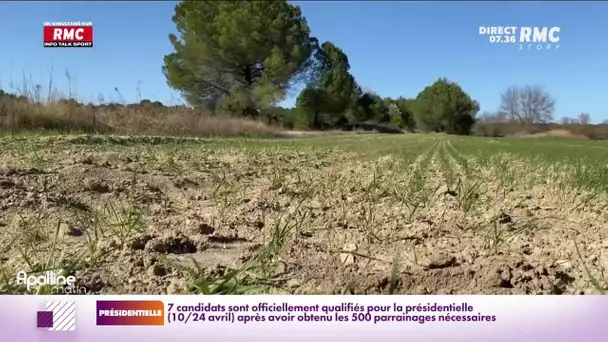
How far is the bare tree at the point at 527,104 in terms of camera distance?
1.79 metres

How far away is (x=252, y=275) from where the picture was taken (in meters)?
1.54

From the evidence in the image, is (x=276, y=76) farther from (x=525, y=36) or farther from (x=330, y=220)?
(x=525, y=36)

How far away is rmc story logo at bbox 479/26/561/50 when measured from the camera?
5.48 feet

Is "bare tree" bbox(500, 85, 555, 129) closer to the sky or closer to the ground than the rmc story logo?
closer to the ground

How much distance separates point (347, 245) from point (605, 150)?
3.26 ft

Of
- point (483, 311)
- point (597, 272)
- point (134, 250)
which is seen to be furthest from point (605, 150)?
point (134, 250)

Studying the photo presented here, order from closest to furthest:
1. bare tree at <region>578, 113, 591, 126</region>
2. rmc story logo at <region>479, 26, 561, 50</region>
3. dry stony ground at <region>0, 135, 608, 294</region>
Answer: dry stony ground at <region>0, 135, 608, 294</region> < rmc story logo at <region>479, 26, 561, 50</region> < bare tree at <region>578, 113, 591, 126</region>

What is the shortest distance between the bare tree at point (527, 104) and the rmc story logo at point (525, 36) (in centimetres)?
15

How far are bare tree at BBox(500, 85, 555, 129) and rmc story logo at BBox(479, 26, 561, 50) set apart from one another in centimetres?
15

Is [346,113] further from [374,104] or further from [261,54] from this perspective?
[261,54]

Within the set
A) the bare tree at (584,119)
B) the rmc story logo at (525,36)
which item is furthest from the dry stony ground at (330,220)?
the rmc story logo at (525,36)

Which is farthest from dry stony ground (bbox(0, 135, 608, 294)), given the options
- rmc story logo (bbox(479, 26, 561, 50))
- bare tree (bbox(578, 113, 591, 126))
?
rmc story logo (bbox(479, 26, 561, 50))

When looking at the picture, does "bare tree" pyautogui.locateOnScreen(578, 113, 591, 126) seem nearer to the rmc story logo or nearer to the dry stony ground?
the dry stony ground

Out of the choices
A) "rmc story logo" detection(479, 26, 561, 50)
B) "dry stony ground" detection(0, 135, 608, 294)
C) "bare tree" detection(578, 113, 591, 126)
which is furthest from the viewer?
"bare tree" detection(578, 113, 591, 126)
